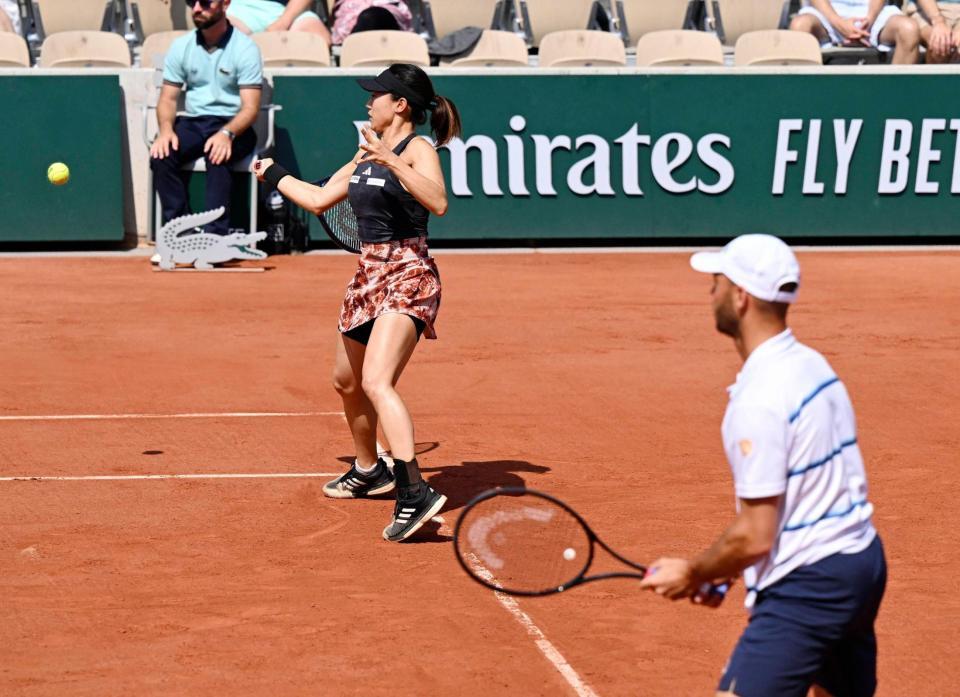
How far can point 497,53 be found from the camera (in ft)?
55.9

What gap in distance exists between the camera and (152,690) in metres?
5.07

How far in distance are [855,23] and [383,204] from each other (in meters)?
12.5

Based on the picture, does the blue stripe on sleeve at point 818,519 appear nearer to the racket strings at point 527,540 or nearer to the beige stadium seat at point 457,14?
the racket strings at point 527,540

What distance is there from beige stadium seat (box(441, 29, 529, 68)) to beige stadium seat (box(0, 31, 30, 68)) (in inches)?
181

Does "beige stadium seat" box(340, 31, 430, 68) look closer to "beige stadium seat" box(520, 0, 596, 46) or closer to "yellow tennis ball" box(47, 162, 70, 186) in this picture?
"beige stadium seat" box(520, 0, 596, 46)

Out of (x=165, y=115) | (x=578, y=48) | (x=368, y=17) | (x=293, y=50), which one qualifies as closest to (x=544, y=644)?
(x=165, y=115)

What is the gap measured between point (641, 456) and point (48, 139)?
919 centimetres

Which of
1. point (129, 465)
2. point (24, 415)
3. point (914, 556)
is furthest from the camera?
point (24, 415)

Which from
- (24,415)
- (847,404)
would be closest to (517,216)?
(24,415)

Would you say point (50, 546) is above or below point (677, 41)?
below

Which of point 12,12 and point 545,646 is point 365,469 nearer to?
point 545,646

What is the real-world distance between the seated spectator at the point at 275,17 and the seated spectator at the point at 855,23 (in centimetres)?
569

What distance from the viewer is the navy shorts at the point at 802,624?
362 centimetres

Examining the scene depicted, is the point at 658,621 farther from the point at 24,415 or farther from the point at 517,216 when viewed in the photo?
the point at 517,216
